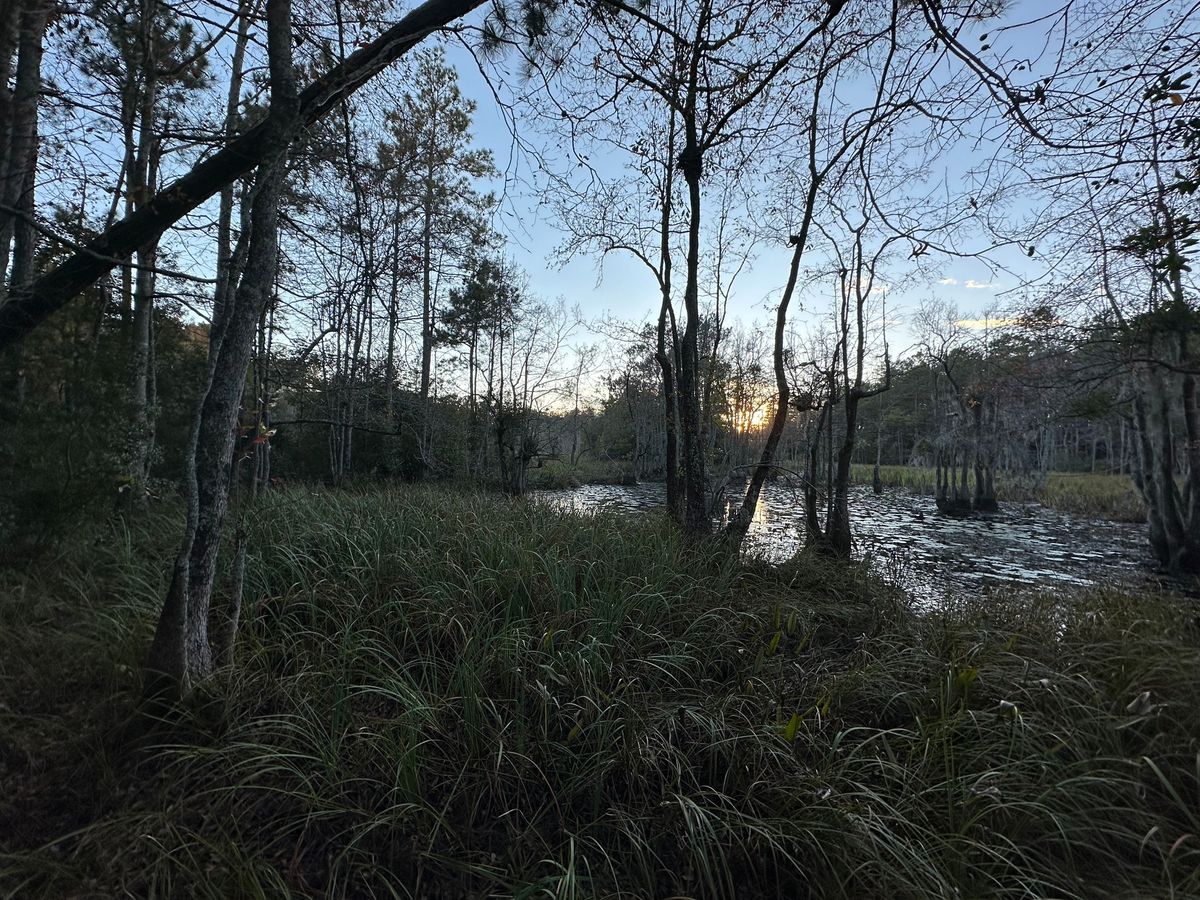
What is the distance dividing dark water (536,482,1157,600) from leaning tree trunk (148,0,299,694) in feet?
19.9

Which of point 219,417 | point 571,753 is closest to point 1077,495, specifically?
point 571,753

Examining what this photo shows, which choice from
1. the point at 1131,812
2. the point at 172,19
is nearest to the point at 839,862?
the point at 1131,812

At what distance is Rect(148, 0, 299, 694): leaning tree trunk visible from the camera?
87.9 inches

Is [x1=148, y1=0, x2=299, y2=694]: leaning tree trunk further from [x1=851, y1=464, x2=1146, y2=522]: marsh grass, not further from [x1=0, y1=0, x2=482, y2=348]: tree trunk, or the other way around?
[x1=851, y1=464, x2=1146, y2=522]: marsh grass

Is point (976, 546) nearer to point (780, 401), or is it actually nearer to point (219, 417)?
point (780, 401)

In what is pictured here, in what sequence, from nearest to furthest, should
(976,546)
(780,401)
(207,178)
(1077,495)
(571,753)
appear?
(571,753)
(207,178)
(780,401)
(976,546)
(1077,495)

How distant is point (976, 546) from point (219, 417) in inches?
496

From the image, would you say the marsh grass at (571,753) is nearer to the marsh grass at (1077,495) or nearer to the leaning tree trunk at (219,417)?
the leaning tree trunk at (219,417)

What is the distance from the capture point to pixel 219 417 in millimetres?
2248

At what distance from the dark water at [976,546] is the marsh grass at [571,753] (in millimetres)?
3025

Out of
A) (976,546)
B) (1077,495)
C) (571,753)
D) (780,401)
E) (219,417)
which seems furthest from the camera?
(1077,495)

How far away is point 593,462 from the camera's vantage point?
3200 cm

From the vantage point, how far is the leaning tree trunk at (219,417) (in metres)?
2.23

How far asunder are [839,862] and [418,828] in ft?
5.07
